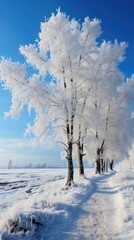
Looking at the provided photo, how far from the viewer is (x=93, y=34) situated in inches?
712

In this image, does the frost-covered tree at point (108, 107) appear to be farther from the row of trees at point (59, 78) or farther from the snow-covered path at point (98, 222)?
the snow-covered path at point (98, 222)

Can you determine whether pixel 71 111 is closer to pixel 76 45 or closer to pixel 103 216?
pixel 76 45

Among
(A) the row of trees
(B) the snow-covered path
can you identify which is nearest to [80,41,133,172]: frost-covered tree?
(A) the row of trees

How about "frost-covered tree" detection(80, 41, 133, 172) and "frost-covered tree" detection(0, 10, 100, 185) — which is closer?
"frost-covered tree" detection(0, 10, 100, 185)

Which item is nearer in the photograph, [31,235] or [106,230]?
[31,235]

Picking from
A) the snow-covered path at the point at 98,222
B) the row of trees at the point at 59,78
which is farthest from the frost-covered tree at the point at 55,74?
the snow-covered path at the point at 98,222

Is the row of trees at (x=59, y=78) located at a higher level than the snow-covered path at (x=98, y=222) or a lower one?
higher

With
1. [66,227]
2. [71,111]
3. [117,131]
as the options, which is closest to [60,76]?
[71,111]

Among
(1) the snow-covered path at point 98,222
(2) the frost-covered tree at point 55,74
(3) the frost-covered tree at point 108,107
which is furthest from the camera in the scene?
(3) the frost-covered tree at point 108,107

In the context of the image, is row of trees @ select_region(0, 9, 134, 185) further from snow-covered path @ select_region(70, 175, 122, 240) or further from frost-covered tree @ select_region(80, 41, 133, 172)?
snow-covered path @ select_region(70, 175, 122, 240)

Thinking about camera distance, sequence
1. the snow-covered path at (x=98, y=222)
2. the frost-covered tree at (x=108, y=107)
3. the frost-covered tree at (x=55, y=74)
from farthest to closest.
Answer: the frost-covered tree at (x=108, y=107)
the frost-covered tree at (x=55, y=74)
the snow-covered path at (x=98, y=222)

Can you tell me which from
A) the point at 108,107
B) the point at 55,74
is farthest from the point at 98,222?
the point at 108,107

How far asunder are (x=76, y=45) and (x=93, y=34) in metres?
1.74

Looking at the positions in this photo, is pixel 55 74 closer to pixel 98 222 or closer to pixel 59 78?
pixel 59 78
